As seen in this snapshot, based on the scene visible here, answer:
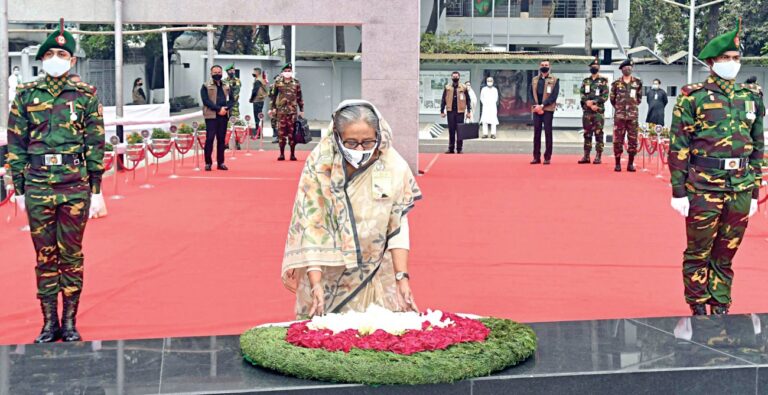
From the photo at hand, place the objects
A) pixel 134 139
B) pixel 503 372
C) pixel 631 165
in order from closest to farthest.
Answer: pixel 503 372
pixel 134 139
pixel 631 165

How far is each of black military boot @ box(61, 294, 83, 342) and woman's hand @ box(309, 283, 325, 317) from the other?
7.54 feet

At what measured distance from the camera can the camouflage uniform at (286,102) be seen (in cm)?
2008

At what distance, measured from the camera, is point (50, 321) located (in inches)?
282

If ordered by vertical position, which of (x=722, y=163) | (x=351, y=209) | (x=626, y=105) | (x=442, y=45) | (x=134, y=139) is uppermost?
(x=442, y=45)

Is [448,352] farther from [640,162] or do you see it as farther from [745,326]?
→ [640,162]

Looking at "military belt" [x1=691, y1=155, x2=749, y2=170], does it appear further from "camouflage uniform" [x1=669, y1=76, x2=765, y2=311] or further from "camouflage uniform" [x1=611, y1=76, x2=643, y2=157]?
"camouflage uniform" [x1=611, y1=76, x2=643, y2=157]

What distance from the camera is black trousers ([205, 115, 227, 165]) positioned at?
715 inches

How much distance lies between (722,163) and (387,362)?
3.40 m

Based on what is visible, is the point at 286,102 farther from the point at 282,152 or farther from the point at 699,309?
the point at 699,309

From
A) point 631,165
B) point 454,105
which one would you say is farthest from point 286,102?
point 631,165

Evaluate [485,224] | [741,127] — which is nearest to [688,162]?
[741,127]

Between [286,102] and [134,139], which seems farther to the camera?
[286,102]

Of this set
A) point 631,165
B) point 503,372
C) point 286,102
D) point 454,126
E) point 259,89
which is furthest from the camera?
point 259,89

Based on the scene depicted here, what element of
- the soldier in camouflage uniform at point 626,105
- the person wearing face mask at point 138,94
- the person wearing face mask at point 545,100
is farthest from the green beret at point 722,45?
the person wearing face mask at point 138,94
